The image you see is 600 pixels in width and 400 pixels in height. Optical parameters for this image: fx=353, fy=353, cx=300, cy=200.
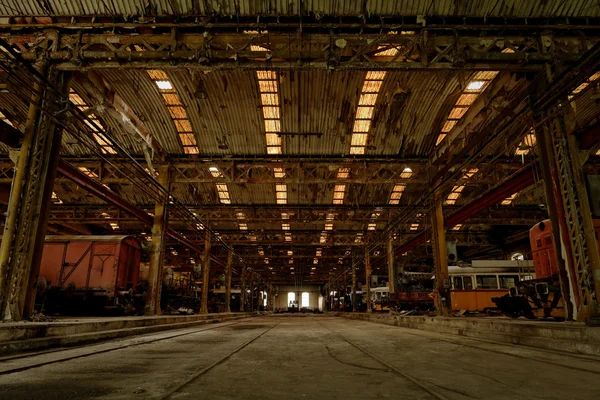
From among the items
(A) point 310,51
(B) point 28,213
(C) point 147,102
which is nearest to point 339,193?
(C) point 147,102

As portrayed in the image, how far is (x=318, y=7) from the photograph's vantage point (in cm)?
988

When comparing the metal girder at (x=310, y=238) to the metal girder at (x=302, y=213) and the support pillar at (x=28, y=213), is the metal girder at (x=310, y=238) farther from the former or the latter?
the support pillar at (x=28, y=213)

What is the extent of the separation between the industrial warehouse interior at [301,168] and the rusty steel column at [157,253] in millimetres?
69

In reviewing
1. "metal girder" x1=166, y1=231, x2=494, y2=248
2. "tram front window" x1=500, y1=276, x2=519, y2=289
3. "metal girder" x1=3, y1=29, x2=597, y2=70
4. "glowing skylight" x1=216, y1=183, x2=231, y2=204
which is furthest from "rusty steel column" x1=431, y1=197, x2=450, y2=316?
"glowing skylight" x1=216, y1=183, x2=231, y2=204

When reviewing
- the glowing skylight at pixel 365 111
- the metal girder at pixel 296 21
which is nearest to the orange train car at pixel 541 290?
the metal girder at pixel 296 21

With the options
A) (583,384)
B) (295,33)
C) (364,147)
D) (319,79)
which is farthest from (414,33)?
(583,384)

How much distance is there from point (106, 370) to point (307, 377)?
240 centimetres

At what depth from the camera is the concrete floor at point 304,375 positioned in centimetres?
303

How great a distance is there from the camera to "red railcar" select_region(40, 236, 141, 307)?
14.6 metres

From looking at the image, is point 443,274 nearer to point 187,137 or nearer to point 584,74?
point 584,74

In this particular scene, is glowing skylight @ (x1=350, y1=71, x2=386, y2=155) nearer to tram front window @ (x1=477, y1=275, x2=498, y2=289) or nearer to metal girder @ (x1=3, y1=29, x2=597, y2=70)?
metal girder @ (x1=3, y1=29, x2=597, y2=70)

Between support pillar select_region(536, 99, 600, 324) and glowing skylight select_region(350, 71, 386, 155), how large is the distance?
21.9 ft

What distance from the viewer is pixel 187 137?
1669cm

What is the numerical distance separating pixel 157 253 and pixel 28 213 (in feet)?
25.7
